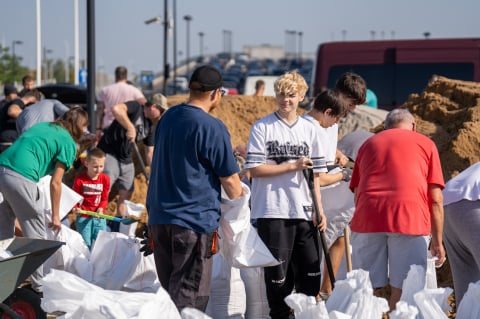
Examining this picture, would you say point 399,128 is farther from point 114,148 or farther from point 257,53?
point 257,53

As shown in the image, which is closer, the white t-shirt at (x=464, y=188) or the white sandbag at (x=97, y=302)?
the white sandbag at (x=97, y=302)

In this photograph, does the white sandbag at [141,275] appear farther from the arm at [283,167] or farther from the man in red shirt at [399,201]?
the man in red shirt at [399,201]

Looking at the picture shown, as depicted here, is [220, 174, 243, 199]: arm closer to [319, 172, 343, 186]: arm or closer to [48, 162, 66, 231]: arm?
[319, 172, 343, 186]: arm

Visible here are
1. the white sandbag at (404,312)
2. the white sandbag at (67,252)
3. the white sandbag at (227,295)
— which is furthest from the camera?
the white sandbag at (67,252)

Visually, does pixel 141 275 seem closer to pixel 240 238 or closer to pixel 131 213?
pixel 240 238

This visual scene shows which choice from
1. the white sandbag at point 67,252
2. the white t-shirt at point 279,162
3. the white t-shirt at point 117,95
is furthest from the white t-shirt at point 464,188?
the white t-shirt at point 117,95

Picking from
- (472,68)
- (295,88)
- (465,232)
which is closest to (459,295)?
(465,232)

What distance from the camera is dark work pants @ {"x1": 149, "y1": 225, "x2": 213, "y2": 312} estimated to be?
199 inches

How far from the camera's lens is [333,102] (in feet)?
20.9

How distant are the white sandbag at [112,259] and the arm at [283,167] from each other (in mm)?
1724

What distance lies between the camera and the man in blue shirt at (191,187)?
502 centimetres

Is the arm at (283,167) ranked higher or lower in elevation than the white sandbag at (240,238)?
higher

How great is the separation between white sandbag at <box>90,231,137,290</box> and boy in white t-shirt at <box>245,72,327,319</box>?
1.50 meters

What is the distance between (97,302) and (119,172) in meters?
5.52
